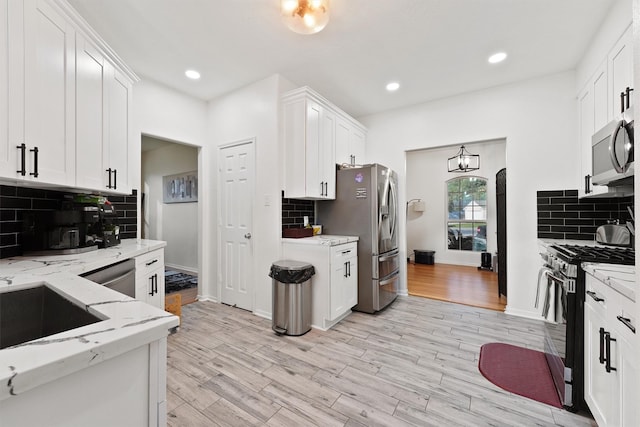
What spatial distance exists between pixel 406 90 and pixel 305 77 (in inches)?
52.4

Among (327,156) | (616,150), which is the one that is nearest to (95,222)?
(327,156)

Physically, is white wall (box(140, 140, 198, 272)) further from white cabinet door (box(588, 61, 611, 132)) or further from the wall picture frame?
white cabinet door (box(588, 61, 611, 132))

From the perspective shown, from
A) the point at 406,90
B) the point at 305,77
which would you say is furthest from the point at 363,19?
the point at 406,90

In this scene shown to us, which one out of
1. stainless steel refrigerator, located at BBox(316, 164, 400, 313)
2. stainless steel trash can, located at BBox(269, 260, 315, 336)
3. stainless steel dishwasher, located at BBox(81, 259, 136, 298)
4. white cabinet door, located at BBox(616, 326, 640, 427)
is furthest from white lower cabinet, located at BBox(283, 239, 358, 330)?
white cabinet door, located at BBox(616, 326, 640, 427)

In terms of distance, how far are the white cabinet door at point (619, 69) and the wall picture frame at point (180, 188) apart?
17.7ft

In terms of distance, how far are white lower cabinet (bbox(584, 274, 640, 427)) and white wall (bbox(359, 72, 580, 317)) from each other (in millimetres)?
1755

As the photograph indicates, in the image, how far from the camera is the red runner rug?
1.77m

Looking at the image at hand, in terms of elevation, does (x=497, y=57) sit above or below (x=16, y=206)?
above

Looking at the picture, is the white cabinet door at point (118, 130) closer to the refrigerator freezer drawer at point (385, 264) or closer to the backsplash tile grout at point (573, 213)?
the refrigerator freezer drawer at point (385, 264)

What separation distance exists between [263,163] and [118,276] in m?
1.82

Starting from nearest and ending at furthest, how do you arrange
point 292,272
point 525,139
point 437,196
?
point 292,272, point 525,139, point 437,196

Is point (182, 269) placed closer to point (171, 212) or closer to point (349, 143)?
point (171, 212)

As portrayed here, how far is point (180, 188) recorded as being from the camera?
5180 millimetres

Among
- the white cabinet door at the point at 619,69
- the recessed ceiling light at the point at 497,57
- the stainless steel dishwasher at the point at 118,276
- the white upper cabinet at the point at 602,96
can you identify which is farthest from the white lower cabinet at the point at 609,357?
the stainless steel dishwasher at the point at 118,276
